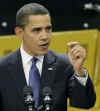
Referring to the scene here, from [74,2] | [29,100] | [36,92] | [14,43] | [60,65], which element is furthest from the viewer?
[74,2]

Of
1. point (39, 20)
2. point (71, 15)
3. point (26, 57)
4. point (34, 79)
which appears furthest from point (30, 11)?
point (71, 15)

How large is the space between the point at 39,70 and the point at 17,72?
0.43 feet

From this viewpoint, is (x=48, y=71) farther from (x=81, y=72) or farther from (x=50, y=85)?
(x=81, y=72)

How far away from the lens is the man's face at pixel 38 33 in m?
1.81

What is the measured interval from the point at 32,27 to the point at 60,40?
2170 millimetres

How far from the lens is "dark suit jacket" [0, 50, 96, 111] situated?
188 cm

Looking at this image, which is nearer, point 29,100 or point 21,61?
point 29,100

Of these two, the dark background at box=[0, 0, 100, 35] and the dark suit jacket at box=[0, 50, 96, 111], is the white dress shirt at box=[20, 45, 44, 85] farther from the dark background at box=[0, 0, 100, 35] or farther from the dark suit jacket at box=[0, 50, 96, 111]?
the dark background at box=[0, 0, 100, 35]

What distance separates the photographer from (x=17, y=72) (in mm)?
1955

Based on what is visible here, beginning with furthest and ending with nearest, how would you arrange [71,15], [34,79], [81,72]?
[71,15] < [34,79] < [81,72]

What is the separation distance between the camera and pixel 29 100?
63.6 inches

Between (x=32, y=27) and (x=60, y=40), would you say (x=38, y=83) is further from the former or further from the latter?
(x=60, y=40)

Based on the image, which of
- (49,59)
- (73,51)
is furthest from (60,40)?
(73,51)

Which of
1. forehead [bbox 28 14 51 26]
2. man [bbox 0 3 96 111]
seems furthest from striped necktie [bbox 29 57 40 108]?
forehead [bbox 28 14 51 26]
